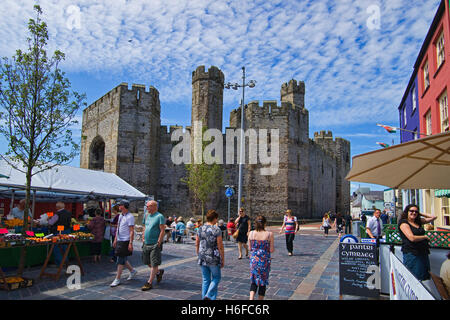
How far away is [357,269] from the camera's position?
530 centimetres

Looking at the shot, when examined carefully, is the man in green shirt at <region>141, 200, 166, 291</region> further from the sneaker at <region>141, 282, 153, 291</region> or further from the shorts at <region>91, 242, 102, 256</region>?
the shorts at <region>91, 242, 102, 256</region>

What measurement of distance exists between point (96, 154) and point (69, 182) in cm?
2324

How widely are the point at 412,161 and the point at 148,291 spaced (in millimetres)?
5216

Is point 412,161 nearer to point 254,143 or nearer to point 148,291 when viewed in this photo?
point 148,291

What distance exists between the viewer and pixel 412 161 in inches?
208

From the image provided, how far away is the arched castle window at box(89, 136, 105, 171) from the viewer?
3081 centimetres

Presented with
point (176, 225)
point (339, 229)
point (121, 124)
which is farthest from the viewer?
point (121, 124)

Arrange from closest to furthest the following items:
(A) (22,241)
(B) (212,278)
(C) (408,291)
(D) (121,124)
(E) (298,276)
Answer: (C) (408,291)
(B) (212,278)
(A) (22,241)
(E) (298,276)
(D) (121,124)

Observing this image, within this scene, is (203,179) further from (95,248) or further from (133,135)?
(95,248)

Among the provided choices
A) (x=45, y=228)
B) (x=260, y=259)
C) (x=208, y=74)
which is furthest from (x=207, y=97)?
(x=260, y=259)

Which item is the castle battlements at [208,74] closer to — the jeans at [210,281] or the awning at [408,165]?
the awning at [408,165]

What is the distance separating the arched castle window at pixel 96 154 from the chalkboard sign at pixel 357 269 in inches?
1142

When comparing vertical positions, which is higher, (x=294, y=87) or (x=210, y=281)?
(x=294, y=87)

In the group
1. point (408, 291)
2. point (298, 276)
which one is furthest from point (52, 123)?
point (408, 291)
